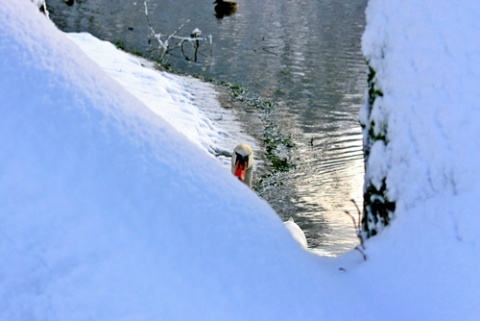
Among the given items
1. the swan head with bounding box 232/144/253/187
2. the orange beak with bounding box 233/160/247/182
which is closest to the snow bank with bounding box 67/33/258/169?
the swan head with bounding box 232/144/253/187

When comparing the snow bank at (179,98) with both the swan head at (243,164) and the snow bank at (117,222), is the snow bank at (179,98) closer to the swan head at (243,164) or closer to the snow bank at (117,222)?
the swan head at (243,164)

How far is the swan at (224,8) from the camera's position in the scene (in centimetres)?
2925

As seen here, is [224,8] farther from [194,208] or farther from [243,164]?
[194,208]

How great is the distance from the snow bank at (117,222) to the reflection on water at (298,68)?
318 inches

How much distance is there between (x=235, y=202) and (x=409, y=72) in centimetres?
120

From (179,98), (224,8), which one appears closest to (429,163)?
(179,98)

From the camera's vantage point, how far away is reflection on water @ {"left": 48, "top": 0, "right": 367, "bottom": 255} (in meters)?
13.2

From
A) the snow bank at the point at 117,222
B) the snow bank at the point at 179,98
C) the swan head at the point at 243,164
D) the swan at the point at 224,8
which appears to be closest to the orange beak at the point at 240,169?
the swan head at the point at 243,164

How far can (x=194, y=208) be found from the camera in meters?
2.85

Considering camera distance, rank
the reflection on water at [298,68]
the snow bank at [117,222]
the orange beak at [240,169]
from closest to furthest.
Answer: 1. the snow bank at [117,222]
2. the orange beak at [240,169]
3. the reflection on water at [298,68]

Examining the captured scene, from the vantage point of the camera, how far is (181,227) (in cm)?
276

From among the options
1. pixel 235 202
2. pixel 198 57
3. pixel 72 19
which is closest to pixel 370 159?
pixel 235 202

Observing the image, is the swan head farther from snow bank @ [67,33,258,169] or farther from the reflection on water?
snow bank @ [67,33,258,169]

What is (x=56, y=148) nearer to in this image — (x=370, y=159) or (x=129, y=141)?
(x=129, y=141)
